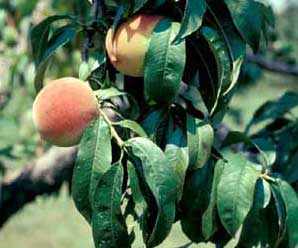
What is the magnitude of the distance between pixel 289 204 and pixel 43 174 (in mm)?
752

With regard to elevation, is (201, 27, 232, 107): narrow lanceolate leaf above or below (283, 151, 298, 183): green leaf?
above

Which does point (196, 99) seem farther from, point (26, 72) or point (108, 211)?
point (26, 72)

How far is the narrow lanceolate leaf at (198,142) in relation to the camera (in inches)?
32.4

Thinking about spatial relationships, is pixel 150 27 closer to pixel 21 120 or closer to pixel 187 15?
pixel 187 15

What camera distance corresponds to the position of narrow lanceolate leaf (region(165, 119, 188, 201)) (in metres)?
0.81

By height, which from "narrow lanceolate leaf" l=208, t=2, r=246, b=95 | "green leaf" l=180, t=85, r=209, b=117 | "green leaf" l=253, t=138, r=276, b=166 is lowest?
"green leaf" l=253, t=138, r=276, b=166

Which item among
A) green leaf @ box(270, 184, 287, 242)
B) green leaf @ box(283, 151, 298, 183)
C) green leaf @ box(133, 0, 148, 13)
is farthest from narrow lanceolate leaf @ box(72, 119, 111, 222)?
green leaf @ box(283, 151, 298, 183)

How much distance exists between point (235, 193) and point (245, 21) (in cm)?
19

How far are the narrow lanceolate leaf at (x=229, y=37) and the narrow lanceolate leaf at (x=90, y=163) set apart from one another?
139 mm

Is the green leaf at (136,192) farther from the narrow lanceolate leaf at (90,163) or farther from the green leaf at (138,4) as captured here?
the green leaf at (138,4)

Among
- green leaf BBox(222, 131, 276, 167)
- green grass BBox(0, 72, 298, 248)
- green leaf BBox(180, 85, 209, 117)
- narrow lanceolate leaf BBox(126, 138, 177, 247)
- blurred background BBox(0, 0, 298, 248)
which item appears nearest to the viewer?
narrow lanceolate leaf BBox(126, 138, 177, 247)

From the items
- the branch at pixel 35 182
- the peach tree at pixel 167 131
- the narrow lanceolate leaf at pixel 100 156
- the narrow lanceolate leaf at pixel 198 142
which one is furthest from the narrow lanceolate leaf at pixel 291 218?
the branch at pixel 35 182

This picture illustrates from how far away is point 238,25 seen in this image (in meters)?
0.80

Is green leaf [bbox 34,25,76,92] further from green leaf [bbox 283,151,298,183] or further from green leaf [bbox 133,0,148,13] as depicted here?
green leaf [bbox 283,151,298,183]
